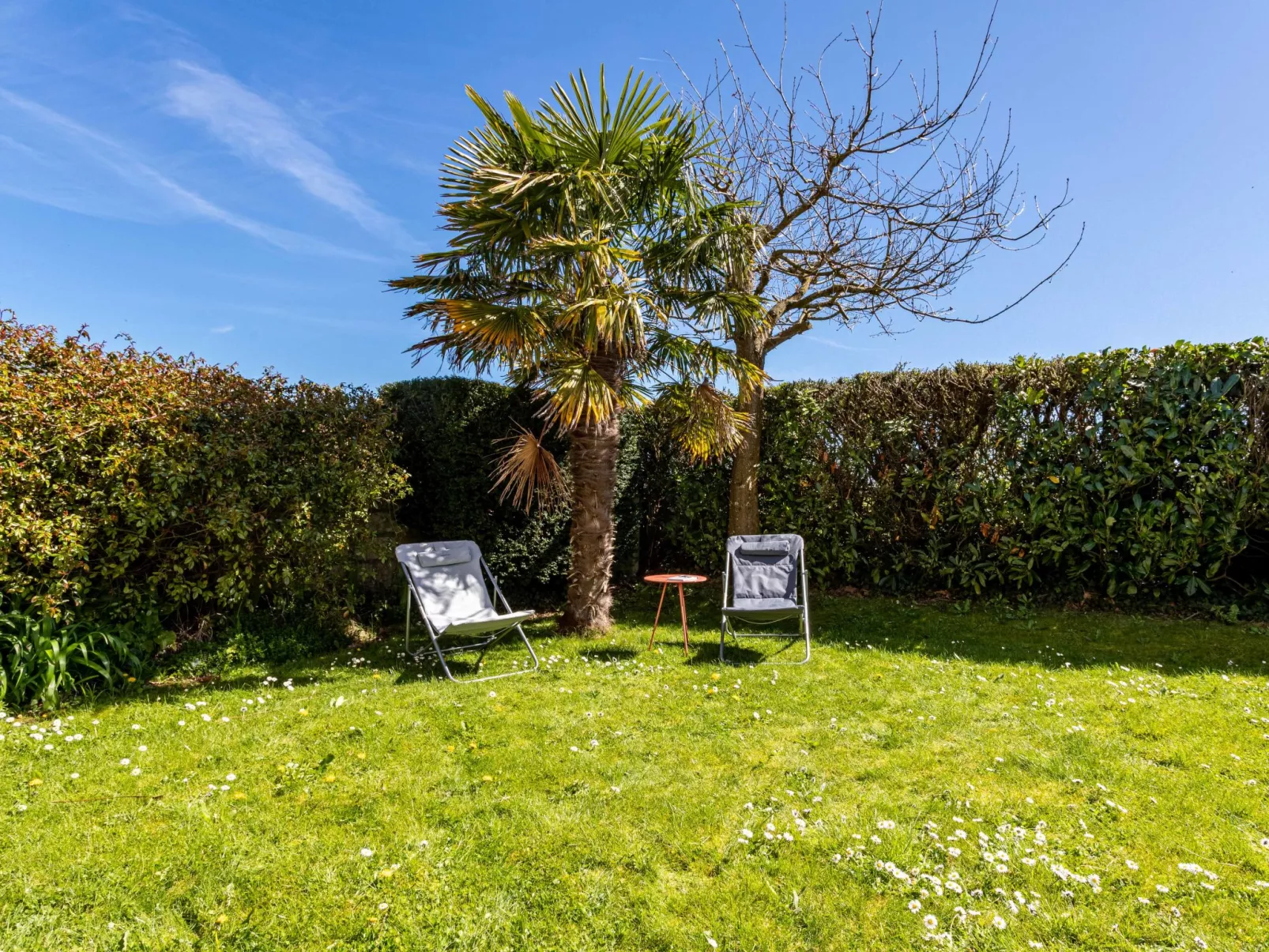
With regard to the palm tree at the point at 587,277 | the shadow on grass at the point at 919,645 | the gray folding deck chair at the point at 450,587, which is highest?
the palm tree at the point at 587,277

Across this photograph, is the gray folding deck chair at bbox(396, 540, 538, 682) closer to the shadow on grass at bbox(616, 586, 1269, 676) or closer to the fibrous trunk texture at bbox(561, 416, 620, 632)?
the fibrous trunk texture at bbox(561, 416, 620, 632)

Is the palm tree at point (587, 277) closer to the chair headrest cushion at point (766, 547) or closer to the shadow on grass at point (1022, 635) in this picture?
the chair headrest cushion at point (766, 547)

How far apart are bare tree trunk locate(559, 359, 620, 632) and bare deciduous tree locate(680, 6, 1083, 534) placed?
169 cm

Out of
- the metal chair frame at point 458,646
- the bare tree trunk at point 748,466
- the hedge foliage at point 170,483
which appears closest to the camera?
the hedge foliage at point 170,483

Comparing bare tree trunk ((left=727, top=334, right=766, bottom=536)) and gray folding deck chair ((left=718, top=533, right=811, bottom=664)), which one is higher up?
bare tree trunk ((left=727, top=334, right=766, bottom=536))

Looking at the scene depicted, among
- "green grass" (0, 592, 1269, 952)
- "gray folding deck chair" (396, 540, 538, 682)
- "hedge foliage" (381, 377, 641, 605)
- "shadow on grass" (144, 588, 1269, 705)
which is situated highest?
"hedge foliage" (381, 377, 641, 605)

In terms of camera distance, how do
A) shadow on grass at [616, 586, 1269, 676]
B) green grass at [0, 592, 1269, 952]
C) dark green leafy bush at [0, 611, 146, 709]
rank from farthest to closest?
shadow on grass at [616, 586, 1269, 676] < dark green leafy bush at [0, 611, 146, 709] < green grass at [0, 592, 1269, 952]

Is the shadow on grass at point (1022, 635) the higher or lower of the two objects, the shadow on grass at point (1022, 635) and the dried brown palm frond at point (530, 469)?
the lower

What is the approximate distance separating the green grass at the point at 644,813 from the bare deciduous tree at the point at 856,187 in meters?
3.89

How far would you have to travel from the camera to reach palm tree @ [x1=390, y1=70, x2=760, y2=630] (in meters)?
5.57

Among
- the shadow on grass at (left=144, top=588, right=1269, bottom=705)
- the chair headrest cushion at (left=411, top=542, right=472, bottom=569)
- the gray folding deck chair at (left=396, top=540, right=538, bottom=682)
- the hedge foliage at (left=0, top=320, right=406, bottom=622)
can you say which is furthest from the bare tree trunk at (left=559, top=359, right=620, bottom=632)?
the hedge foliage at (left=0, top=320, right=406, bottom=622)

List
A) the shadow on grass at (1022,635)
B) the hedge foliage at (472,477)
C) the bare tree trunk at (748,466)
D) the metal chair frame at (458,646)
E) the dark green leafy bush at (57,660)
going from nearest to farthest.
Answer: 1. the dark green leafy bush at (57,660)
2. the metal chair frame at (458,646)
3. the shadow on grass at (1022,635)
4. the hedge foliage at (472,477)
5. the bare tree trunk at (748,466)

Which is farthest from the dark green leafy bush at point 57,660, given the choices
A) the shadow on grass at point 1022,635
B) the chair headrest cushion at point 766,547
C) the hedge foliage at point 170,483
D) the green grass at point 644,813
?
the chair headrest cushion at point 766,547

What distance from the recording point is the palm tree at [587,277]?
5570 mm
